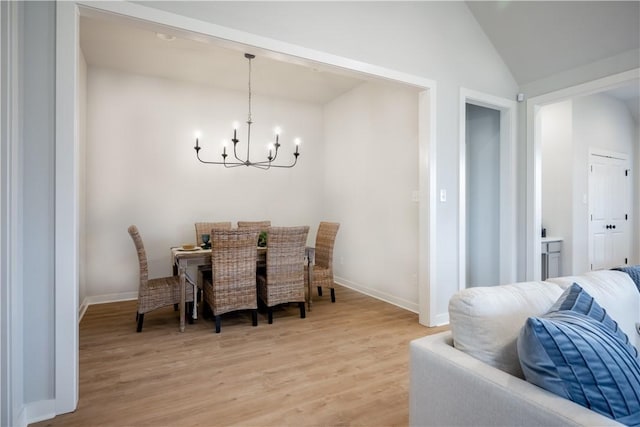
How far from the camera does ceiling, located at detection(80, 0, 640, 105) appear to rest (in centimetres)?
301

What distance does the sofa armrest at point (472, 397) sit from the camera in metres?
0.86

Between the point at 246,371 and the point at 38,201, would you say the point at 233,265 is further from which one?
the point at 38,201

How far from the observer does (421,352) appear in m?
1.27

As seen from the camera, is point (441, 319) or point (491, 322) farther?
point (441, 319)

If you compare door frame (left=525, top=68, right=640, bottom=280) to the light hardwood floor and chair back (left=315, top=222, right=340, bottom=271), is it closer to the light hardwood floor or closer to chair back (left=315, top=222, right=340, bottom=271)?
the light hardwood floor

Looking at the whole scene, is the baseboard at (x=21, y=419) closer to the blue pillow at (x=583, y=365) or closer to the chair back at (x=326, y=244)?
the blue pillow at (x=583, y=365)

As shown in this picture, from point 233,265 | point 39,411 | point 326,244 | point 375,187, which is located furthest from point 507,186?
point 39,411

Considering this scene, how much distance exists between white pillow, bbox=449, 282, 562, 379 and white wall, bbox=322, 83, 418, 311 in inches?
106

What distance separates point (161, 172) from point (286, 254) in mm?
2380

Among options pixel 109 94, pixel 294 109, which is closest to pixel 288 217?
pixel 294 109

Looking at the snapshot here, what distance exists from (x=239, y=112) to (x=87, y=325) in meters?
3.41

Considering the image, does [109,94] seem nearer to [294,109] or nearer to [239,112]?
[239,112]

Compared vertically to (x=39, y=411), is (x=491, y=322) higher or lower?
higher

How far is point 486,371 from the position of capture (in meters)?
1.06
